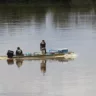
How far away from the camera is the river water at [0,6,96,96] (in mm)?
25766

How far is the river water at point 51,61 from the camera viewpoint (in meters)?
25.8

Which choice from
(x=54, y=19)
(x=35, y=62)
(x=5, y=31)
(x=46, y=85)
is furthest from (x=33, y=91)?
(x=54, y=19)

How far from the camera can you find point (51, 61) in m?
33.2

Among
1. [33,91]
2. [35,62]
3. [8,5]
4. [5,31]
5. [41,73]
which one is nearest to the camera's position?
[33,91]

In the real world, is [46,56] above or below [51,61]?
above

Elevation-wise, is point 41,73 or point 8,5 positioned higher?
point 8,5

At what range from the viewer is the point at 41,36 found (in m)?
49.3

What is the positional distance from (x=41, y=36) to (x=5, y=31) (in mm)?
7044

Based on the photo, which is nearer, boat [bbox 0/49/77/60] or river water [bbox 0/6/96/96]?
river water [bbox 0/6/96/96]

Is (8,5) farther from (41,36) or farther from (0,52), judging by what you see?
(0,52)

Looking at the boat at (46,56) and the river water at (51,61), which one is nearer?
the river water at (51,61)

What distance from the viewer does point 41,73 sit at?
1170 inches

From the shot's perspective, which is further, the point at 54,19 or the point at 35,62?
the point at 54,19

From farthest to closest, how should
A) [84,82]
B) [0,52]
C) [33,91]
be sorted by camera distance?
[0,52], [84,82], [33,91]
